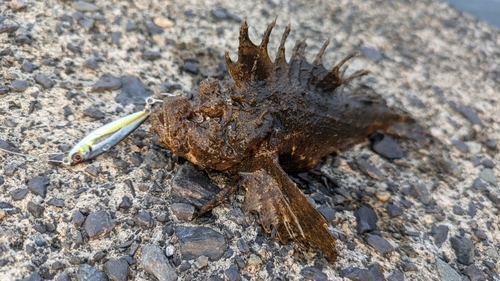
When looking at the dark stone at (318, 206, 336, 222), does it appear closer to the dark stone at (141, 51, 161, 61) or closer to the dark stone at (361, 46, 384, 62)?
the dark stone at (141, 51, 161, 61)

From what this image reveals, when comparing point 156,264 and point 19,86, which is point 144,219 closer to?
point 156,264

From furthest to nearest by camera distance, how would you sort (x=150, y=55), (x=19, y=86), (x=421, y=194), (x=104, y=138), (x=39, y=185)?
(x=150, y=55) < (x=421, y=194) < (x=19, y=86) < (x=104, y=138) < (x=39, y=185)

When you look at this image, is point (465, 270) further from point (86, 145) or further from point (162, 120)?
point (86, 145)

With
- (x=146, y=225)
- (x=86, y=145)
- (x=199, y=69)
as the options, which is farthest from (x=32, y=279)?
(x=199, y=69)

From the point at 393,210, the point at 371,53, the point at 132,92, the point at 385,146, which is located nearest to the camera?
the point at 393,210

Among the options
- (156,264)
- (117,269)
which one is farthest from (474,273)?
(117,269)

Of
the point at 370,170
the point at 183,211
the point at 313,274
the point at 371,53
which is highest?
the point at 371,53
